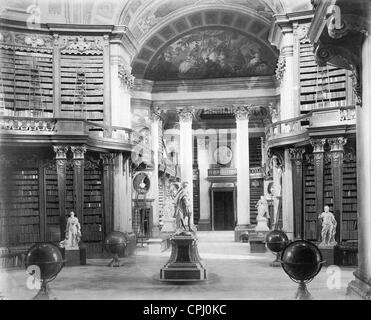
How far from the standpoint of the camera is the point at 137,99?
20609mm

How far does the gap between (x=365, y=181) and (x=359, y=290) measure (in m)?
1.25

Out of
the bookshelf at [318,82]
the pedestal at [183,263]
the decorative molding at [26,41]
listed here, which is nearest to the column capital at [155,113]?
the decorative molding at [26,41]

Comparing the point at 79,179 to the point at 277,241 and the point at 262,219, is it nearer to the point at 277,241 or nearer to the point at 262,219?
the point at 277,241

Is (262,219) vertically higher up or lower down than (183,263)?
higher up

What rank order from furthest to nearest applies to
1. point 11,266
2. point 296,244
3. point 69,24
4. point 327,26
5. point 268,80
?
point 268,80 < point 69,24 < point 11,266 < point 296,244 < point 327,26

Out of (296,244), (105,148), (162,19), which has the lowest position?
(296,244)

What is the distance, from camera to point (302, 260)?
6898mm

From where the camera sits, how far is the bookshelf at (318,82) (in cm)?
1339

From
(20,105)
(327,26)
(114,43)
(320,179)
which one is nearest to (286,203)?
(320,179)

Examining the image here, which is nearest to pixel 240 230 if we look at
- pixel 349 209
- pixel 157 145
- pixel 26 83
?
pixel 157 145

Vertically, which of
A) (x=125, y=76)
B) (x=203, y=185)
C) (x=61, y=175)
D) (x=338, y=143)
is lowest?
(x=203, y=185)

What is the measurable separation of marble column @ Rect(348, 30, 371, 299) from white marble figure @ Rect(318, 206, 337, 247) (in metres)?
5.11

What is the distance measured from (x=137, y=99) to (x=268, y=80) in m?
4.90
